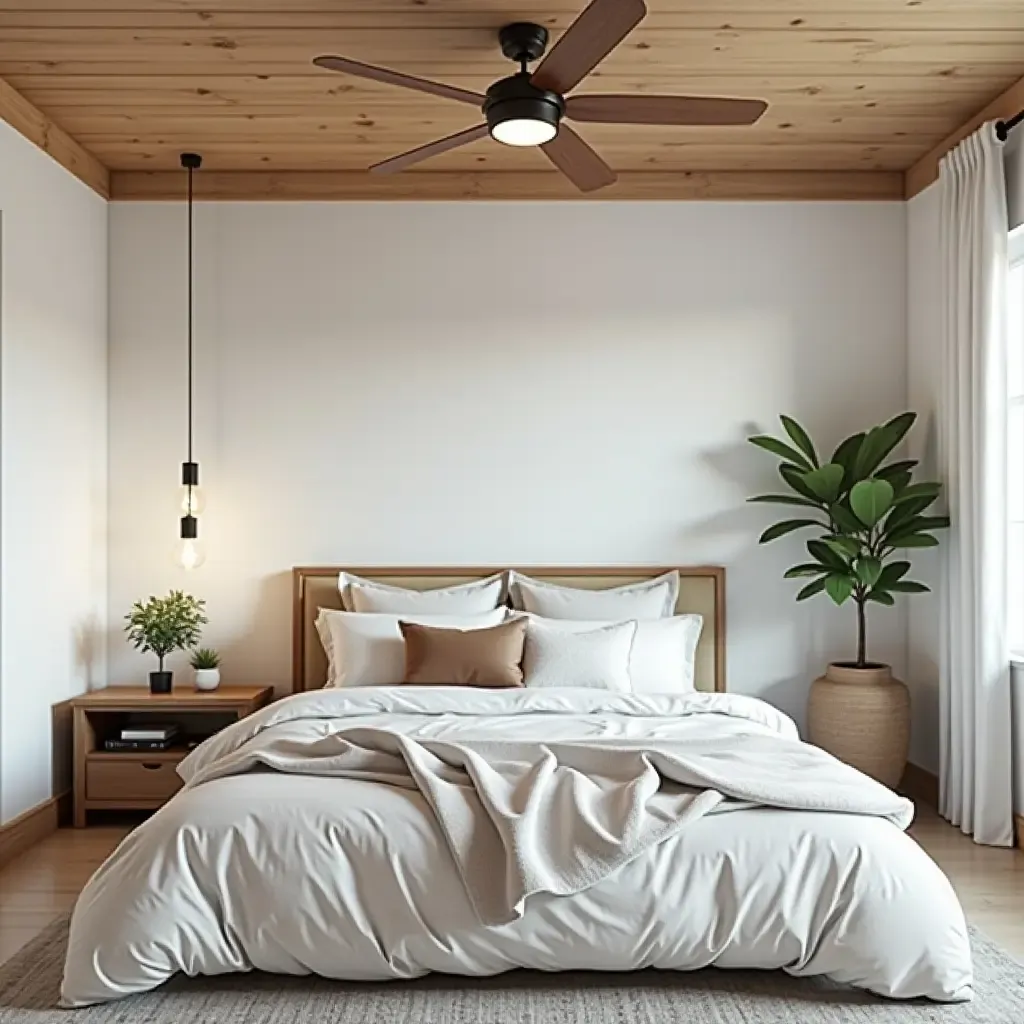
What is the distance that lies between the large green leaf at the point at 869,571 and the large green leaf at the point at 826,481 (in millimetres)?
314

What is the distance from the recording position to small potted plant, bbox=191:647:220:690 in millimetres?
5617

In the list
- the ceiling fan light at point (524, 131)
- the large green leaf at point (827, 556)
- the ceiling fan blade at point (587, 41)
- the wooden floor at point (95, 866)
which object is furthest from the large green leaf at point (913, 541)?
the ceiling fan blade at point (587, 41)

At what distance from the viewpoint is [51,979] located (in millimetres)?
3465

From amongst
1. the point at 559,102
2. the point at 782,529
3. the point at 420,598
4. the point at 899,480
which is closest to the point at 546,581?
the point at 420,598

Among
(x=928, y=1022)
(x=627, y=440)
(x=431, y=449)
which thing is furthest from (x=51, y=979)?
(x=627, y=440)

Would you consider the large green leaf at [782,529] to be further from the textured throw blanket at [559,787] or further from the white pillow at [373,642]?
the textured throw blanket at [559,787]

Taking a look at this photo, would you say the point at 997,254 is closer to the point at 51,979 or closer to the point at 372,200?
the point at 372,200

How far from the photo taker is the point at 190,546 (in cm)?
584

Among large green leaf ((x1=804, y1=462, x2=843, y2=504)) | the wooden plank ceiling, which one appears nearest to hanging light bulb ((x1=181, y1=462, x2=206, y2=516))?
the wooden plank ceiling

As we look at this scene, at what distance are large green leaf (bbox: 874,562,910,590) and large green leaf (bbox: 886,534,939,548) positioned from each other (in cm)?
13

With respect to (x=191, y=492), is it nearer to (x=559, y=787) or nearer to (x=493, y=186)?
(x=493, y=186)

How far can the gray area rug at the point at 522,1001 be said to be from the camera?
3.18m

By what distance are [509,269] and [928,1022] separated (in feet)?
12.5

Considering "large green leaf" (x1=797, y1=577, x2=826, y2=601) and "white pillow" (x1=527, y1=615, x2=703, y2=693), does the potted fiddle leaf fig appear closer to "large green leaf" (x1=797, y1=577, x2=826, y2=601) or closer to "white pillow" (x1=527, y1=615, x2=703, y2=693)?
"large green leaf" (x1=797, y1=577, x2=826, y2=601)
